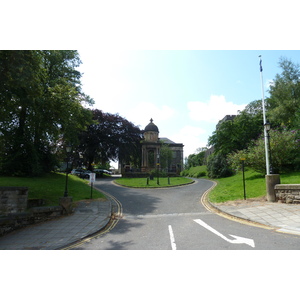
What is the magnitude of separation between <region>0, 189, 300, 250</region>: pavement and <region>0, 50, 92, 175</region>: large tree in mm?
6429

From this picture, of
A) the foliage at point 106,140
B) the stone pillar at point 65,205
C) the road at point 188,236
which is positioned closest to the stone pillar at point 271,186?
the road at point 188,236

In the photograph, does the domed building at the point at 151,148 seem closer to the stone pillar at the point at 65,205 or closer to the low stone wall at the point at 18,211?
the stone pillar at the point at 65,205

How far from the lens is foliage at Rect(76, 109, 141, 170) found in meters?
40.0

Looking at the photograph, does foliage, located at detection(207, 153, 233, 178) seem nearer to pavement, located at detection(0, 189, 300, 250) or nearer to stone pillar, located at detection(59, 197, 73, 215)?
pavement, located at detection(0, 189, 300, 250)

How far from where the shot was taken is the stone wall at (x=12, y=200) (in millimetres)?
9156

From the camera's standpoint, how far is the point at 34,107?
12578mm

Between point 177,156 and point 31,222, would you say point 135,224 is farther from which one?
point 177,156

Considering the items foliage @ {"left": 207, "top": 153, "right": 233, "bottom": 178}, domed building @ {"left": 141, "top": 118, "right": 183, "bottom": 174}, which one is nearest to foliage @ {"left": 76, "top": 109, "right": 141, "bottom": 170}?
domed building @ {"left": 141, "top": 118, "right": 183, "bottom": 174}

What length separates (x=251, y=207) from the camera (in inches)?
386

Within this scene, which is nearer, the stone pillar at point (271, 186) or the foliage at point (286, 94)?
the stone pillar at point (271, 186)

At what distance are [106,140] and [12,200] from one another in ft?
104

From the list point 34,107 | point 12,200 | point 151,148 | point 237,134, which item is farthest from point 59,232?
point 151,148

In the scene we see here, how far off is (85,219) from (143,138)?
4098 cm

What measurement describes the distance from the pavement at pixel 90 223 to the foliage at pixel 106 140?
3013 cm
